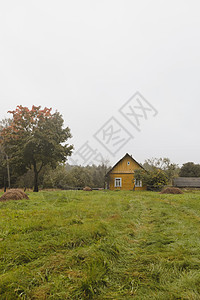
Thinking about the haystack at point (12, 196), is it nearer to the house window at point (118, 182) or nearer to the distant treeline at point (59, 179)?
the house window at point (118, 182)

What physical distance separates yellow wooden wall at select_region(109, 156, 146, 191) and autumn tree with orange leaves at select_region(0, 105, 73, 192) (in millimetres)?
9013

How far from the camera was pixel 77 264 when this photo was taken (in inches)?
99.7

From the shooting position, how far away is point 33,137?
56.5 ft

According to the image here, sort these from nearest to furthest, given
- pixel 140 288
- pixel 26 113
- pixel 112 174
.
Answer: pixel 140 288, pixel 26 113, pixel 112 174

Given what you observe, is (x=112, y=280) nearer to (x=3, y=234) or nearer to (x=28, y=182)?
(x=3, y=234)

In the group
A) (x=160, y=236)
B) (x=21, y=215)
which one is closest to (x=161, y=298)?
(x=160, y=236)

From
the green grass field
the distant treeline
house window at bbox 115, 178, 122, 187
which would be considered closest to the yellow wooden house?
house window at bbox 115, 178, 122, 187

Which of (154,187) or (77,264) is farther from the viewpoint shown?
(154,187)

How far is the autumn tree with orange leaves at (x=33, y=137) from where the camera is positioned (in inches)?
681

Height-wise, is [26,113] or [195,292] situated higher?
[26,113]

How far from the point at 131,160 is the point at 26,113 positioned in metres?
15.1

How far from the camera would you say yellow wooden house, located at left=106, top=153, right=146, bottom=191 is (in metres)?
24.9

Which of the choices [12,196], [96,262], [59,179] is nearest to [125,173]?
[59,179]

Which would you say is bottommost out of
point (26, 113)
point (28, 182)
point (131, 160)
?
point (28, 182)
